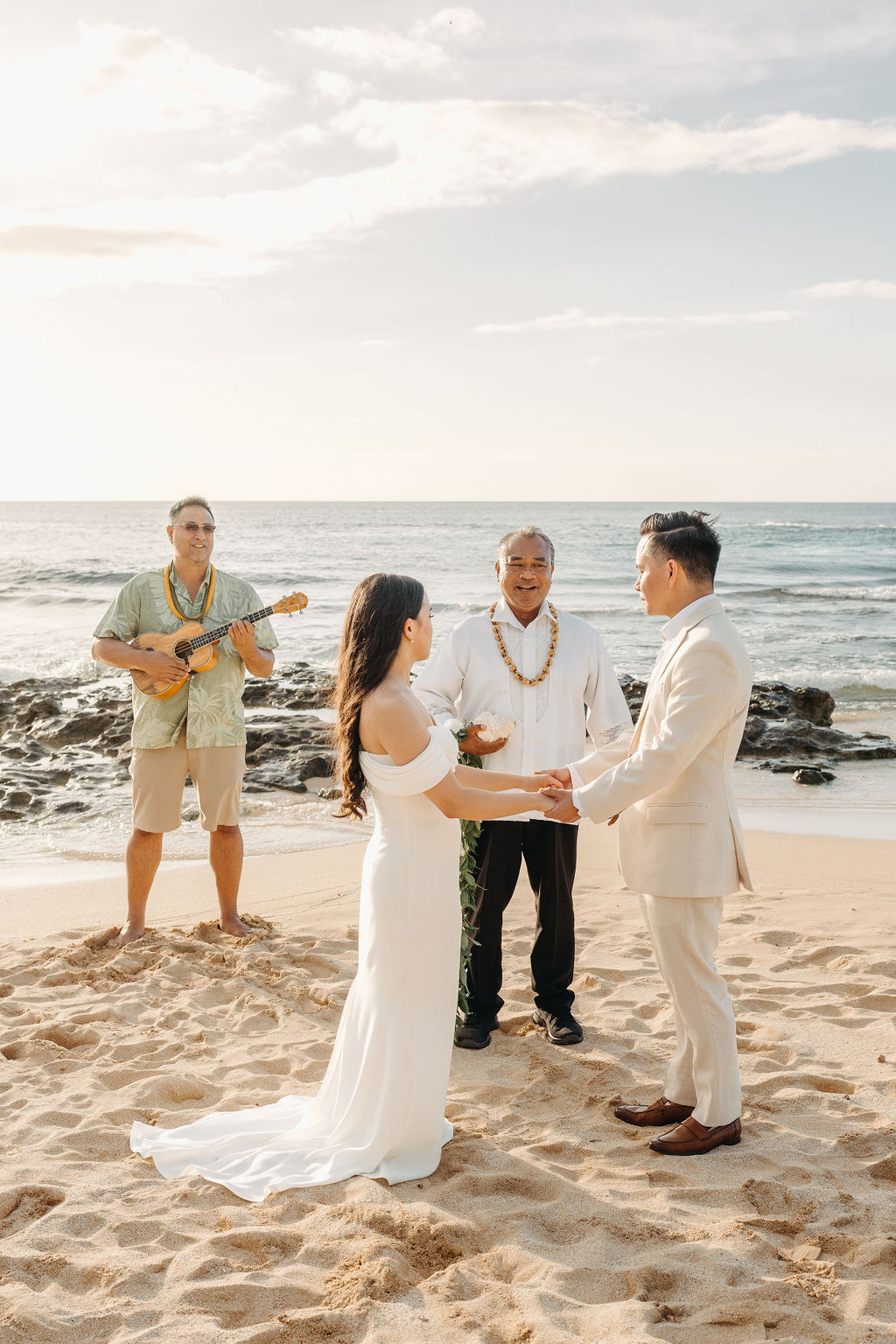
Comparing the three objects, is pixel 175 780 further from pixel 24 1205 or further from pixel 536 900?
pixel 24 1205

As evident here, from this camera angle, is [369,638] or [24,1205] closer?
[24,1205]

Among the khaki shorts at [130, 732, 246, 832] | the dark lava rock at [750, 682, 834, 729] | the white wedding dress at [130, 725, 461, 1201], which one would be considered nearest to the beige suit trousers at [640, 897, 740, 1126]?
the white wedding dress at [130, 725, 461, 1201]

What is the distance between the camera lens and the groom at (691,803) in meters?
3.55

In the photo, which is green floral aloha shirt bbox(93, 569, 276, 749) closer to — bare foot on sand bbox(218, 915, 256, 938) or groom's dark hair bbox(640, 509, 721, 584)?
bare foot on sand bbox(218, 915, 256, 938)

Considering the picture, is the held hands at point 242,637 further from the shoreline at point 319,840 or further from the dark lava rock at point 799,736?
the dark lava rock at point 799,736

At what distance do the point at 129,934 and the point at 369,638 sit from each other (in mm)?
3270

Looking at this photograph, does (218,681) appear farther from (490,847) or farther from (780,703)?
(780,703)

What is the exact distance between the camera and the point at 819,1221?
10.6 ft

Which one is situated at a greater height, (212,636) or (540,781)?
(212,636)

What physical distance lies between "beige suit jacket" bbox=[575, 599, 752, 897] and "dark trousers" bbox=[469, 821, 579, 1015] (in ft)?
3.02

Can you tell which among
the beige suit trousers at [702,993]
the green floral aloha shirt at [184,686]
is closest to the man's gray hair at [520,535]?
the green floral aloha shirt at [184,686]

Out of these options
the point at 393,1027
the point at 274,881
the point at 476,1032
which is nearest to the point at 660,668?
the point at 393,1027

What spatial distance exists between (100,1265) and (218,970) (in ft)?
8.35

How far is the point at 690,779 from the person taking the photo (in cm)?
366
